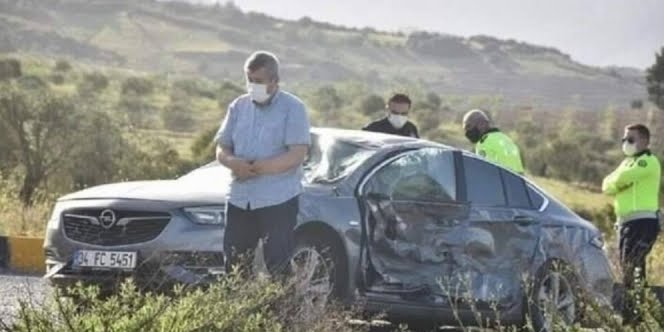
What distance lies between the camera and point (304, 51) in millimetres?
143375

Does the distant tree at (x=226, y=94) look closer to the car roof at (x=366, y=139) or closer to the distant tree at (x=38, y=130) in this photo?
the distant tree at (x=38, y=130)

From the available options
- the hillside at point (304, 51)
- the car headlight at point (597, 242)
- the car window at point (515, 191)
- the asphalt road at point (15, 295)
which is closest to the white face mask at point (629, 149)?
the car headlight at point (597, 242)

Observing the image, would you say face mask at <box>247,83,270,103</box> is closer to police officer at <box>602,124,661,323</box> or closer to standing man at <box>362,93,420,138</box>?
standing man at <box>362,93,420,138</box>

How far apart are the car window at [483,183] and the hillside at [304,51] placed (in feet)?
311

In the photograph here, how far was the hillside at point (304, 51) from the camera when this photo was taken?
11875cm

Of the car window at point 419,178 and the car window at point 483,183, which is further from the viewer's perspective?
the car window at point 483,183

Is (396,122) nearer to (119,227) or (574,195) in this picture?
(119,227)

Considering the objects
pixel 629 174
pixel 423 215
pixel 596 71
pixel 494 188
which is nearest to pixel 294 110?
pixel 423 215

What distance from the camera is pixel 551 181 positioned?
186 feet

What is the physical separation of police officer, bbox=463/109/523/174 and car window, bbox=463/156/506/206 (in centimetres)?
162

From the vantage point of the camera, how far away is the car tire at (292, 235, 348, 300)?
347 inches

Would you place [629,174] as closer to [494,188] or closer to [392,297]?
[494,188]

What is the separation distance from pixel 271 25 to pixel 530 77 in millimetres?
36135

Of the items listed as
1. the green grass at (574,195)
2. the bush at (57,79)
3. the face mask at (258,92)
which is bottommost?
the green grass at (574,195)
